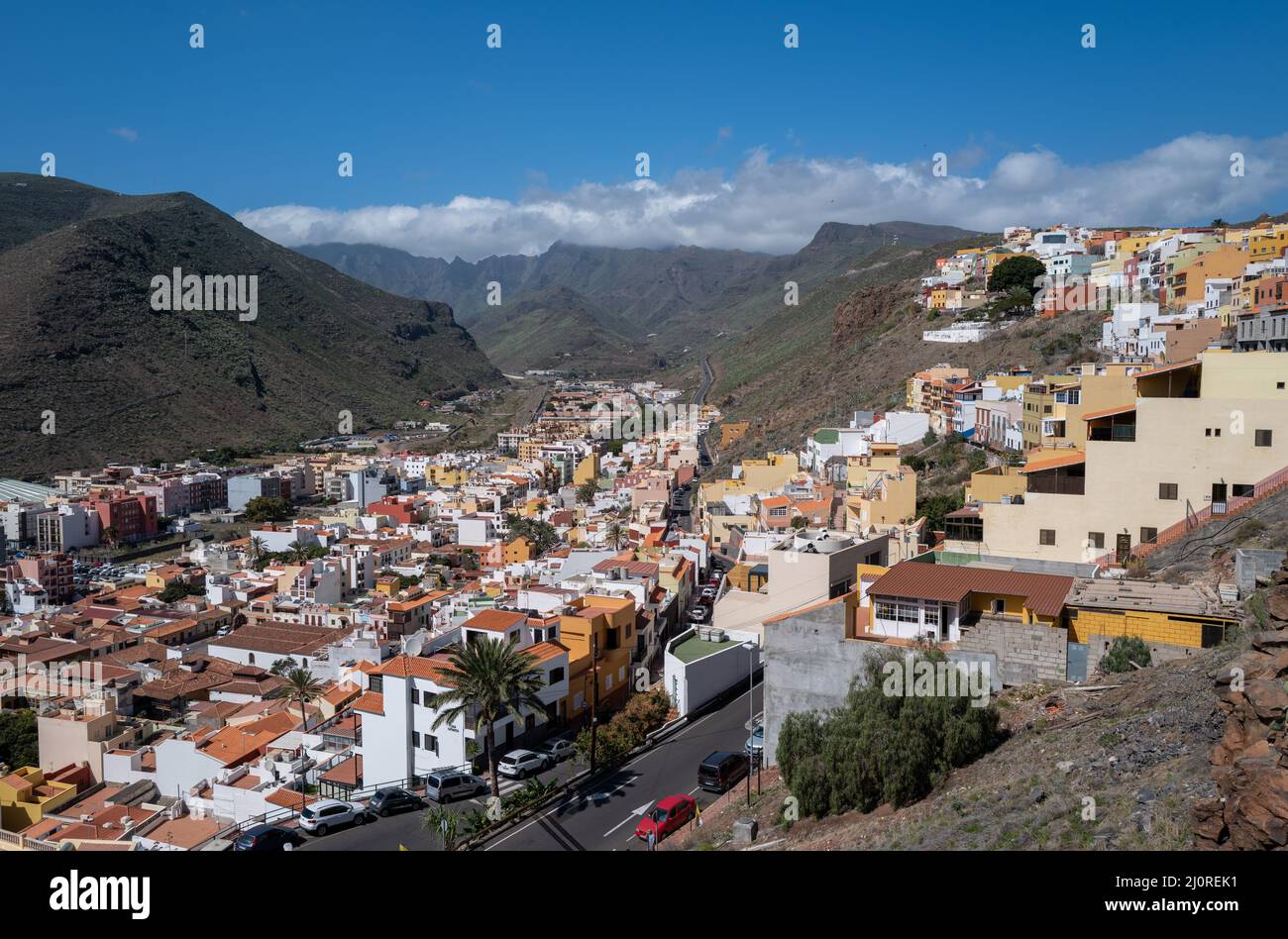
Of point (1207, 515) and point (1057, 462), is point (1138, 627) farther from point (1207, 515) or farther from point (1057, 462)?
point (1057, 462)

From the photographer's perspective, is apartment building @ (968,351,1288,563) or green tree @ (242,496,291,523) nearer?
apartment building @ (968,351,1288,563)

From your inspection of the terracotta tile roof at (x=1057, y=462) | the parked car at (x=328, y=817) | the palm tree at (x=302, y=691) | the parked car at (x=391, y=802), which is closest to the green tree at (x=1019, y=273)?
the terracotta tile roof at (x=1057, y=462)

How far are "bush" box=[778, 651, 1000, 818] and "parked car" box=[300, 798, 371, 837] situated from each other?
6646mm

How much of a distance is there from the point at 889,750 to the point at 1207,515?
27.8ft

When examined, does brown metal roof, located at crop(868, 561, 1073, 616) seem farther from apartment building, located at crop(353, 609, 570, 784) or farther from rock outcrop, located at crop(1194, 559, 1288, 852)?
apartment building, located at crop(353, 609, 570, 784)

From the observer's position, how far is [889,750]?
28.4 ft

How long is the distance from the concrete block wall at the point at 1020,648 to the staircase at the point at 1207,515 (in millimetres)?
3740

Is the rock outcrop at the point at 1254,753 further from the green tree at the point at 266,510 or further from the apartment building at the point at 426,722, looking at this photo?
the green tree at the point at 266,510

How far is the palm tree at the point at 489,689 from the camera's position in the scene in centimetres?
1423

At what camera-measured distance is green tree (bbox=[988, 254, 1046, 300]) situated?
164ft

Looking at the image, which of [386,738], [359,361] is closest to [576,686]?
[386,738]

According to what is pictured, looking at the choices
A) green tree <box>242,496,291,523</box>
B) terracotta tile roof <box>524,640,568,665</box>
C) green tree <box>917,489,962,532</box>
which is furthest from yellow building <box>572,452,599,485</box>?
terracotta tile roof <box>524,640,568,665</box>
